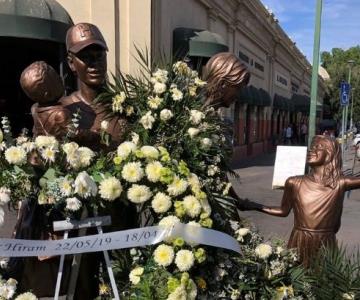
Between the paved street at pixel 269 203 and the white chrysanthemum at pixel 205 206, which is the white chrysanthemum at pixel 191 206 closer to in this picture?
the white chrysanthemum at pixel 205 206

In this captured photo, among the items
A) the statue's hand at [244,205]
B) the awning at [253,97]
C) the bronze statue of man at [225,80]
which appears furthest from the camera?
the awning at [253,97]

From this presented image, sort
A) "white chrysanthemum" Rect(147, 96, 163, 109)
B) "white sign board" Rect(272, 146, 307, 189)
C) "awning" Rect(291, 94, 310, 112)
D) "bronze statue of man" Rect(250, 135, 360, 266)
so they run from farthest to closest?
"awning" Rect(291, 94, 310, 112), "white sign board" Rect(272, 146, 307, 189), "bronze statue of man" Rect(250, 135, 360, 266), "white chrysanthemum" Rect(147, 96, 163, 109)

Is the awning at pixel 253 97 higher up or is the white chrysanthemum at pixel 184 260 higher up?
the awning at pixel 253 97

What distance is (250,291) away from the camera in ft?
8.10

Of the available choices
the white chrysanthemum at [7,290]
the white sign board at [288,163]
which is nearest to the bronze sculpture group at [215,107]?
the white chrysanthemum at [7,290]

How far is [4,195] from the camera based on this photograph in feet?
6.28

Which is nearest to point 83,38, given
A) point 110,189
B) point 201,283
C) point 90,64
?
point 90,64

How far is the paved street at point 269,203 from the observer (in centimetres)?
766

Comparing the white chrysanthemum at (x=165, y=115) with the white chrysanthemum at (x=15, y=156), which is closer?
the white chrysanthemum at (x=15, y=156)

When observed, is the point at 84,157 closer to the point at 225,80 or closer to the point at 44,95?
the point at 44,95

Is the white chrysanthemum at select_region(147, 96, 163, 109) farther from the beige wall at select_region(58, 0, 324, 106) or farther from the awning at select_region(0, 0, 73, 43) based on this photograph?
the awning at select_region(0, 0, 73, 43)

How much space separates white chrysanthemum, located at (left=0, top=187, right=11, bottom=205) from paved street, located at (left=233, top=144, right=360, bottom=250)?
1970mm

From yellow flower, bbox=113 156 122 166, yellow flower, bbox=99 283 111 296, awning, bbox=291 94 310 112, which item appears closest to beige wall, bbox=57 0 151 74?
yellow flower, bbox=99 283 111 296

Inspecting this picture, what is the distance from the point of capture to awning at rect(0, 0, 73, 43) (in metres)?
9.77
